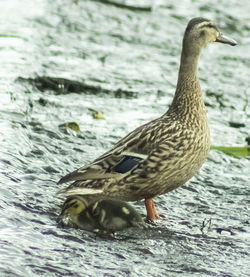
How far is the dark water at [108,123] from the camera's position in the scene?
16.5ft

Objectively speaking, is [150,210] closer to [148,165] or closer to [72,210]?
[148,165]

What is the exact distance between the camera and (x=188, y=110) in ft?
20.6

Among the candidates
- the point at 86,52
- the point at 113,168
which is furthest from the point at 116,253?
the point at 86,52

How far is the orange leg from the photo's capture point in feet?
19.7

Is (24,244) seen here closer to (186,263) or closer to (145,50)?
(186,263)

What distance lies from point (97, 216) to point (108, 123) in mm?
2926

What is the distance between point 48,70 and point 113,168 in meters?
4.13

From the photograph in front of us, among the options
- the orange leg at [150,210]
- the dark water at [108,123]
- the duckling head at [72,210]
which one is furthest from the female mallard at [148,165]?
the dark water at [108,123]

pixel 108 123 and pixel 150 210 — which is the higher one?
pixel 108 123

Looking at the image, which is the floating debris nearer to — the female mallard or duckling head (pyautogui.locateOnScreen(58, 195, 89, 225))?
the female mallard

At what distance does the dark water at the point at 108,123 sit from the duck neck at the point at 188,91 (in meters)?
0.78

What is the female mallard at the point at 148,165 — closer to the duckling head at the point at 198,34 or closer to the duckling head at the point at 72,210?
the duckling head at the point at 72,210

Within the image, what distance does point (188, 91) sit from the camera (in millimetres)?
6477

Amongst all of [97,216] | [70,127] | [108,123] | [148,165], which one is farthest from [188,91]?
[108,123]
